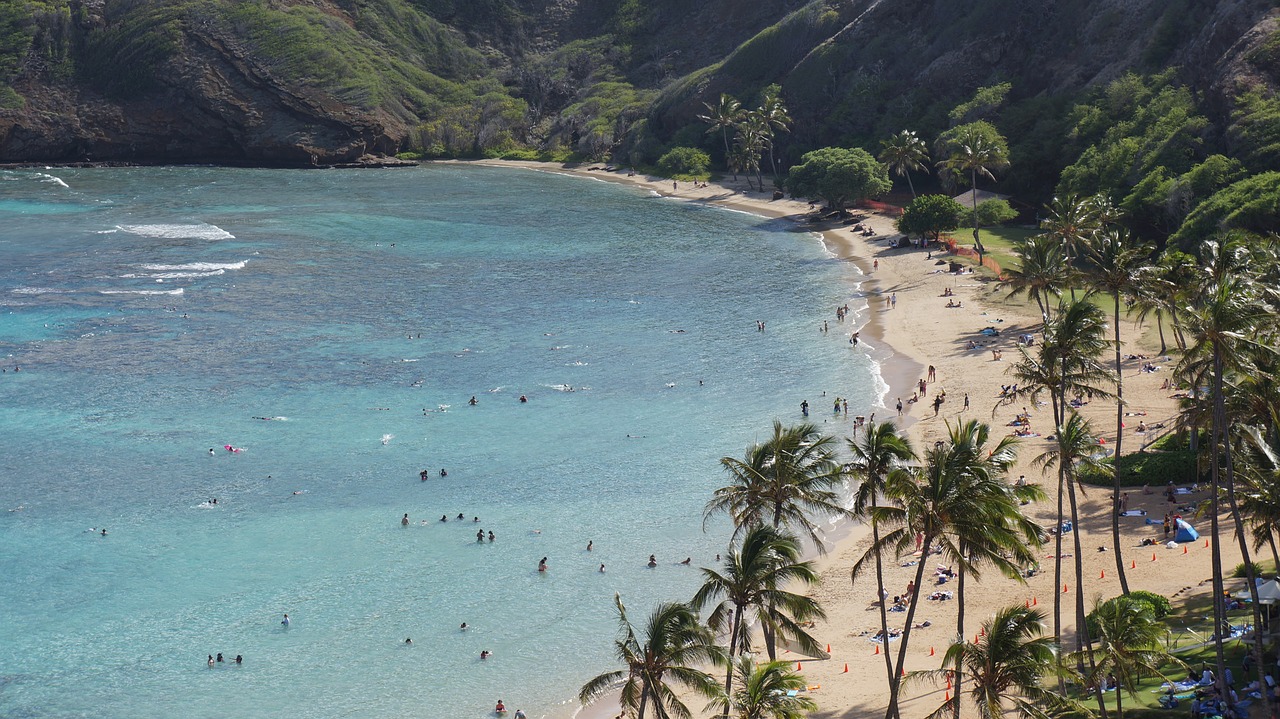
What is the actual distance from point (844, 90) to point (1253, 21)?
5525 centimetres

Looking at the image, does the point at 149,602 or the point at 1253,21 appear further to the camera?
the point at 1253,21

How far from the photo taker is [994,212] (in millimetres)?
109438

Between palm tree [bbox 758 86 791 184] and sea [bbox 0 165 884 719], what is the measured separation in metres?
24.0

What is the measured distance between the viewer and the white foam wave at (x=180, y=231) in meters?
128

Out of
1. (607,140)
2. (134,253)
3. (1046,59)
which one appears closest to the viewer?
(134,253)

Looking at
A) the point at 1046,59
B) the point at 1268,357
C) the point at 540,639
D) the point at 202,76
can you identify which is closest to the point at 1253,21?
the point at 1046,59

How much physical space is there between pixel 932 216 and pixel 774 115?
41.9 metres

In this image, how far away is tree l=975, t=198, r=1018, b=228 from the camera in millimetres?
Answer: 109188

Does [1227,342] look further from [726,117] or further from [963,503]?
[726,117]

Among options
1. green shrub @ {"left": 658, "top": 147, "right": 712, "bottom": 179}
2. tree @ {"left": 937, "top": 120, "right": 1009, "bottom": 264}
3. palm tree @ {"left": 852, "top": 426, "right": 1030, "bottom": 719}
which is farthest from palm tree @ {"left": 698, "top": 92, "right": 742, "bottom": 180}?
palm tree @ {"left": 852, "top": 426, "right": 1030, "bottom": 719}

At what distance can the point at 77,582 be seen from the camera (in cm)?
5178

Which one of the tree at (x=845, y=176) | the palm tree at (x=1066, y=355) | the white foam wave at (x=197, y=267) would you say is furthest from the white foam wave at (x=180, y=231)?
the palm tree at (x=1066, y=355)

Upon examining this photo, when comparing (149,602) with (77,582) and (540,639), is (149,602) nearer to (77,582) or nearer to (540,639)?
(77,582)

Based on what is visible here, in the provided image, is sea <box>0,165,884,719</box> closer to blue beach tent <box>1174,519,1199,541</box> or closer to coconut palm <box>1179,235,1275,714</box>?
blue beach tent <box>1174,519,1199,541</box>
